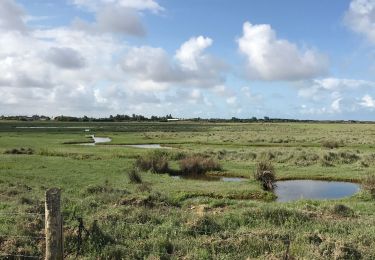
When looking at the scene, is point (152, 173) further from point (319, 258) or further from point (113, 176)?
point (319, 258)

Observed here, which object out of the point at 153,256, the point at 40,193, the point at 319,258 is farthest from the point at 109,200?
the point at 319,258

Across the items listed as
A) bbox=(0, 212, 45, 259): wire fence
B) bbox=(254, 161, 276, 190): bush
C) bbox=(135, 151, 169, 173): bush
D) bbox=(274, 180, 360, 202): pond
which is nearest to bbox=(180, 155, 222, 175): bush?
bbox=(135, 151, 169, 173): bush

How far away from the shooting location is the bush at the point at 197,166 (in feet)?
118

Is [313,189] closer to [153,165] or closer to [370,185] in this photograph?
[370,185]

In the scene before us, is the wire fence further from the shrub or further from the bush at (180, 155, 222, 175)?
the bush at (180, 155, 222, 175)

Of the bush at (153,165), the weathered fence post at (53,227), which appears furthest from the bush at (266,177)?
the weathered fence post at (53,227)

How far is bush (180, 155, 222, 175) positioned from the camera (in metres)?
36.0

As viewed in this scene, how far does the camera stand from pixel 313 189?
98.0 ft

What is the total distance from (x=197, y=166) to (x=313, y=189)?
9804 millimetres

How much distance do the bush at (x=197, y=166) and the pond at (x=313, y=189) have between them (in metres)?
6.31

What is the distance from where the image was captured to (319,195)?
91.7 feet

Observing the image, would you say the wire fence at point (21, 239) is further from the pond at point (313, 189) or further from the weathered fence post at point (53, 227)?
the pond at point (313, 189)

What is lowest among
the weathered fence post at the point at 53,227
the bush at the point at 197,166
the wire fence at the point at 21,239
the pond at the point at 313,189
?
the pond at the point at 313,189

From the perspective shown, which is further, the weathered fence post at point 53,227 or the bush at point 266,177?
the bush at point 266,177
